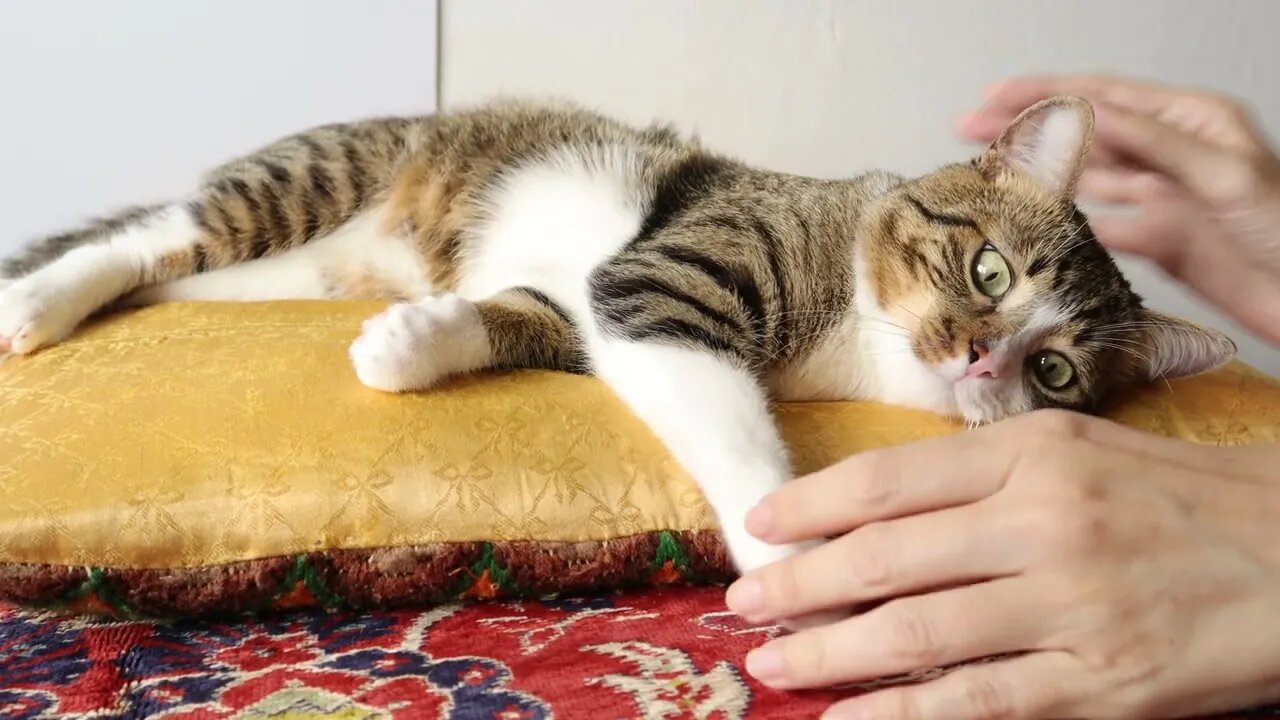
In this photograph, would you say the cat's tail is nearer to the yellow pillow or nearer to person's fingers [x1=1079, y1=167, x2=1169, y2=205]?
the yellow pillow

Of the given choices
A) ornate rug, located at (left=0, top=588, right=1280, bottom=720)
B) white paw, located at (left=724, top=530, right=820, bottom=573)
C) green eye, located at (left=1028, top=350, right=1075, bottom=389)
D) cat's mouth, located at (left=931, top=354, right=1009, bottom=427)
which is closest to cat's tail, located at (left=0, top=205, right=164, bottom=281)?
ornate rug, located at (left=0, top=588, right=1280, bottom=720)

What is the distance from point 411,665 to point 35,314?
0.83 meters

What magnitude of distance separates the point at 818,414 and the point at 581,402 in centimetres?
31

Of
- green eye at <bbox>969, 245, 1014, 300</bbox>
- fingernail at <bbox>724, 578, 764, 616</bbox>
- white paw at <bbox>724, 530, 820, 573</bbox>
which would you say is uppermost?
green eye at <bbox>969, 245, 1014, 300</bbox>

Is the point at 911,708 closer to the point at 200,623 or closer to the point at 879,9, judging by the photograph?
the point at 200,623

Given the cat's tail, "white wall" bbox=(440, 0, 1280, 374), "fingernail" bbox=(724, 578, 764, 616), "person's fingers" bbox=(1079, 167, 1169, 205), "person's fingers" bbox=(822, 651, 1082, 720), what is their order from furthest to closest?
"white wall" bbox=(440, 0, 1280, 374)
the cat's tail
"person's fingers" bbox=(1079, 167, 1169, 205)
"fingernail" bbox=(724, 578, 764, 616)
"person's fingers" bbox=(822, 651, 1082, 720)

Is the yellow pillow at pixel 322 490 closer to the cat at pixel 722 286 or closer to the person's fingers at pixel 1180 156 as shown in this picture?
the cat at pixel 722 286

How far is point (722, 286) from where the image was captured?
118 centimetres

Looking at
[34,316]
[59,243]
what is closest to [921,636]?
[34,316]

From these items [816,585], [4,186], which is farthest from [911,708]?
[4,186]

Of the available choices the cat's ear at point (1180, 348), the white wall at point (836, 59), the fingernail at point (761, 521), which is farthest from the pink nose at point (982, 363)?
the white wall at point (836, 59)

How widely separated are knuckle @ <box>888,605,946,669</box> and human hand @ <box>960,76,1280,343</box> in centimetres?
93

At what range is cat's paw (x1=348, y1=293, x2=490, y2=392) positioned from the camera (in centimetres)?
99

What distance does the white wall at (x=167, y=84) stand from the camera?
1.90m
